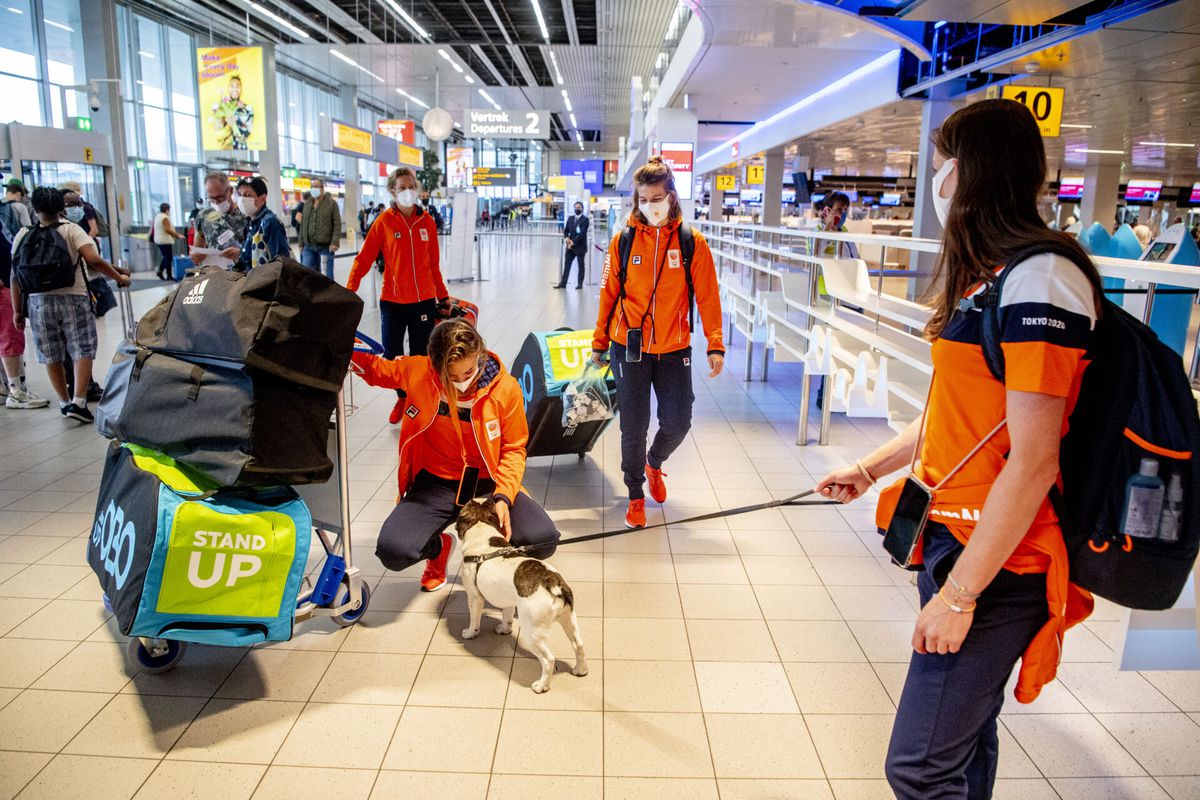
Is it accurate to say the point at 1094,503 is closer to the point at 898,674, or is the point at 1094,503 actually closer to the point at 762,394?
the point at 898,674

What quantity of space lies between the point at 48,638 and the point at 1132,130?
19.7 meters

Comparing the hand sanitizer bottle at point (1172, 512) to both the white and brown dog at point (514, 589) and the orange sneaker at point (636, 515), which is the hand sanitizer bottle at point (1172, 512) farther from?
the orange sneaker at point (636, 515)

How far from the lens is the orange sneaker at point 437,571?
3322 mm

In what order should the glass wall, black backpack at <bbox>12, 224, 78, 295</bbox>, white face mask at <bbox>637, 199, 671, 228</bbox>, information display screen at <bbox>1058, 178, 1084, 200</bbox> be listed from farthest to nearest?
1. information display screen at <bbox>1058, 178, 1084, 200</bbox>
2. the glass wall
3. black backpack at <bbox>12, 224, 78, 295</bbox>
4. white face mask at <bbox>637, 199, 671, 228</bbox>

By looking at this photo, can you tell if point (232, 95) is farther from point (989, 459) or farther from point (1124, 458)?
point (1124, 458)

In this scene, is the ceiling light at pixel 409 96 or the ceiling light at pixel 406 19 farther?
the ceiling light at pixel 409 96

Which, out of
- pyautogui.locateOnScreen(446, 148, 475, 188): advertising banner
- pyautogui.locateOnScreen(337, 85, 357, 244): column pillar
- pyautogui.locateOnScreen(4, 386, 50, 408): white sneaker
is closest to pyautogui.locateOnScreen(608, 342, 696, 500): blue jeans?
pyautogui.locateOnScreen(4, 386, 50, 408): white sneaker

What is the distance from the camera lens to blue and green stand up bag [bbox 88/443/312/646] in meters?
2.20

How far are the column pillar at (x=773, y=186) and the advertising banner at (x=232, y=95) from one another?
13108 mm

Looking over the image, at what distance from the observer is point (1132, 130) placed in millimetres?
16453

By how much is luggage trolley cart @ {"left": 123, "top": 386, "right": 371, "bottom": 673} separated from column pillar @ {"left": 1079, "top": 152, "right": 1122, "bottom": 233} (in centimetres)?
2443

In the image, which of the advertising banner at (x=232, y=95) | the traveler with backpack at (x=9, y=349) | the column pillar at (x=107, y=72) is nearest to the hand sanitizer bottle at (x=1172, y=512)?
the traveler with backpack at (x=9, y=349)

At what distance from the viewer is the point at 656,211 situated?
379 cm

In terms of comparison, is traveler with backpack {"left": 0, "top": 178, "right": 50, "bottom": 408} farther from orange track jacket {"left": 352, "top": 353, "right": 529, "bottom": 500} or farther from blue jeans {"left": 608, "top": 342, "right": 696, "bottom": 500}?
blue jeans {"left": 608, "top": 342, "right": 696, "bottom": 500}
